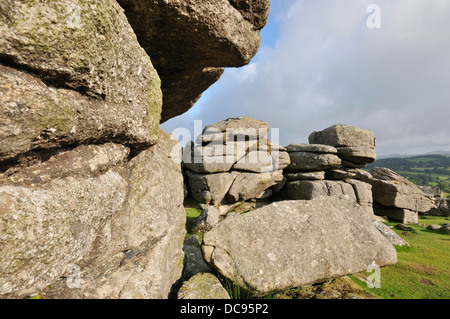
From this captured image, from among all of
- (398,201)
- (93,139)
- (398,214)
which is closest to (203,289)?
(93,139)

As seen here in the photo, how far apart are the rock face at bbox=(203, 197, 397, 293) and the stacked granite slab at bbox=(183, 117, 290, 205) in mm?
14519

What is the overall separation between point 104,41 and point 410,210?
104 ft

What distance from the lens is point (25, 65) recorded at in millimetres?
2703

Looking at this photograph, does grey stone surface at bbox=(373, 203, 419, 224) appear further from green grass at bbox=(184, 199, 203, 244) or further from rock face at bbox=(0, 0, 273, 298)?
rock face at bbox=(0, 0, 273, 298)

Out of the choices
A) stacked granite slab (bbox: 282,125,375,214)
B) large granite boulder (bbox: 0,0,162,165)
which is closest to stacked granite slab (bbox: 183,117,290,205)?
stacked granite slab (bbox: 282,125,375,214)

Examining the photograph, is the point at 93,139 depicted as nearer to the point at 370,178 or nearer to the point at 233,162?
the point at 233,162

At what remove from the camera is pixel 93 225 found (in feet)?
13.1

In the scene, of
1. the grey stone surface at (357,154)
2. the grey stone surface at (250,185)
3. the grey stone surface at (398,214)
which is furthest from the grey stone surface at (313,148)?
the grey stone surface at (398,214)

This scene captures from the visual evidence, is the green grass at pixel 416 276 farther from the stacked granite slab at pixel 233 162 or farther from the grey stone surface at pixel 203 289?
the stacked granite slab at pixel 233 162

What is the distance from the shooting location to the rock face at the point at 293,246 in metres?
5.59

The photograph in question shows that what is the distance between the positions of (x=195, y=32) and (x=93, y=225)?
5.25 metres

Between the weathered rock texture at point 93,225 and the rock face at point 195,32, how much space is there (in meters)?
3.12

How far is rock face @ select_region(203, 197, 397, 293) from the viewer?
559cm
